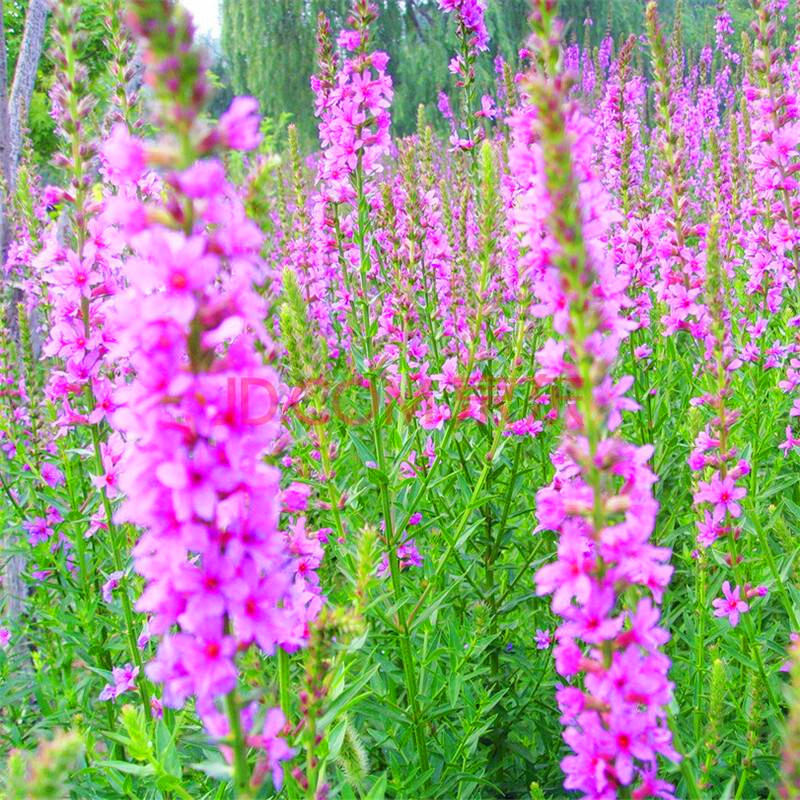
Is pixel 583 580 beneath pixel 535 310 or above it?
beneath

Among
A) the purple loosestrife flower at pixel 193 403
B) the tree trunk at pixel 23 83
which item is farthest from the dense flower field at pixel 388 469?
the tree trunk at pixel 23 83

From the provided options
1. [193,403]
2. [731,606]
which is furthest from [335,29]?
[193,403]

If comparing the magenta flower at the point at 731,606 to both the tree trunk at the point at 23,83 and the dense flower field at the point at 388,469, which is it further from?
the tree trunk at the point at 23,83

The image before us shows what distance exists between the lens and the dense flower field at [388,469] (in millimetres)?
1502

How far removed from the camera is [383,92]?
4141 millimetres

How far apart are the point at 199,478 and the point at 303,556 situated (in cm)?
137

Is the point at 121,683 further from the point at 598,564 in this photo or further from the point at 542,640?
the point at 598,564


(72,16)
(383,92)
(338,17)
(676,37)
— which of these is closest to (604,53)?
(338,17)

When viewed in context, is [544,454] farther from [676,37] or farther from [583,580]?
[676,37]

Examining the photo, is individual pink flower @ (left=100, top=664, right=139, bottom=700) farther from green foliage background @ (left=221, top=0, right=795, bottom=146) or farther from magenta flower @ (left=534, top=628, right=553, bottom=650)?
green foliage background @ (left=221, top=0, right=795, bottom=146)

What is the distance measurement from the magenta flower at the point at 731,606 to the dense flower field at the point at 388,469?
0.06ft

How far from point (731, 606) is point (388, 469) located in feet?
5.37

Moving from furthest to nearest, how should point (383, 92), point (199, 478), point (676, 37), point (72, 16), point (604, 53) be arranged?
point (604, 53) → point (676, 37) → point (383, 92) → point (72, 16) → point (199, 478)

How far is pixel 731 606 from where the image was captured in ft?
11.0
